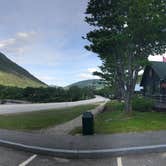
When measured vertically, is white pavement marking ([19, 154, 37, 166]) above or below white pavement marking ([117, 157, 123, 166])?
below

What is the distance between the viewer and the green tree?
747 inches

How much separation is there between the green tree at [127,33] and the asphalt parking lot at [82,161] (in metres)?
11.9

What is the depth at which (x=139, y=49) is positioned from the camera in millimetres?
20922

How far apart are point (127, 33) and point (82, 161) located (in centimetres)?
1318

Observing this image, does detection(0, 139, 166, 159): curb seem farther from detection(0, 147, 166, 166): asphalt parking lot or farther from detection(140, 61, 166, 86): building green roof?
detection(140, 61, 166, 86): building green roof

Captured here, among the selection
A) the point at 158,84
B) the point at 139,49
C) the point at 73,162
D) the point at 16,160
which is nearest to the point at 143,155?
the point at 73,162

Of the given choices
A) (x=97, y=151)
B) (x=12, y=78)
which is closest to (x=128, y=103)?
(x=97, y=151)

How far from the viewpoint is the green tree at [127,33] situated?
18984 mm

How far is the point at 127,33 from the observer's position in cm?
1998

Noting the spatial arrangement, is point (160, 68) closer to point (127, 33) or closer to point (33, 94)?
point (33, 94)

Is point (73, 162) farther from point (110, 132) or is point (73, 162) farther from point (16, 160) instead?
point (110, 132)

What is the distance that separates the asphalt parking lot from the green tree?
11884mm

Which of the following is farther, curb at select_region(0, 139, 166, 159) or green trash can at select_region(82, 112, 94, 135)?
green trash can at select_region(82, 112, 94, 135)

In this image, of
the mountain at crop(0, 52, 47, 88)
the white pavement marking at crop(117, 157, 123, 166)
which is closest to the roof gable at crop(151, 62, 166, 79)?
the white pavement marking at crop(117, 157, 123, 166)
